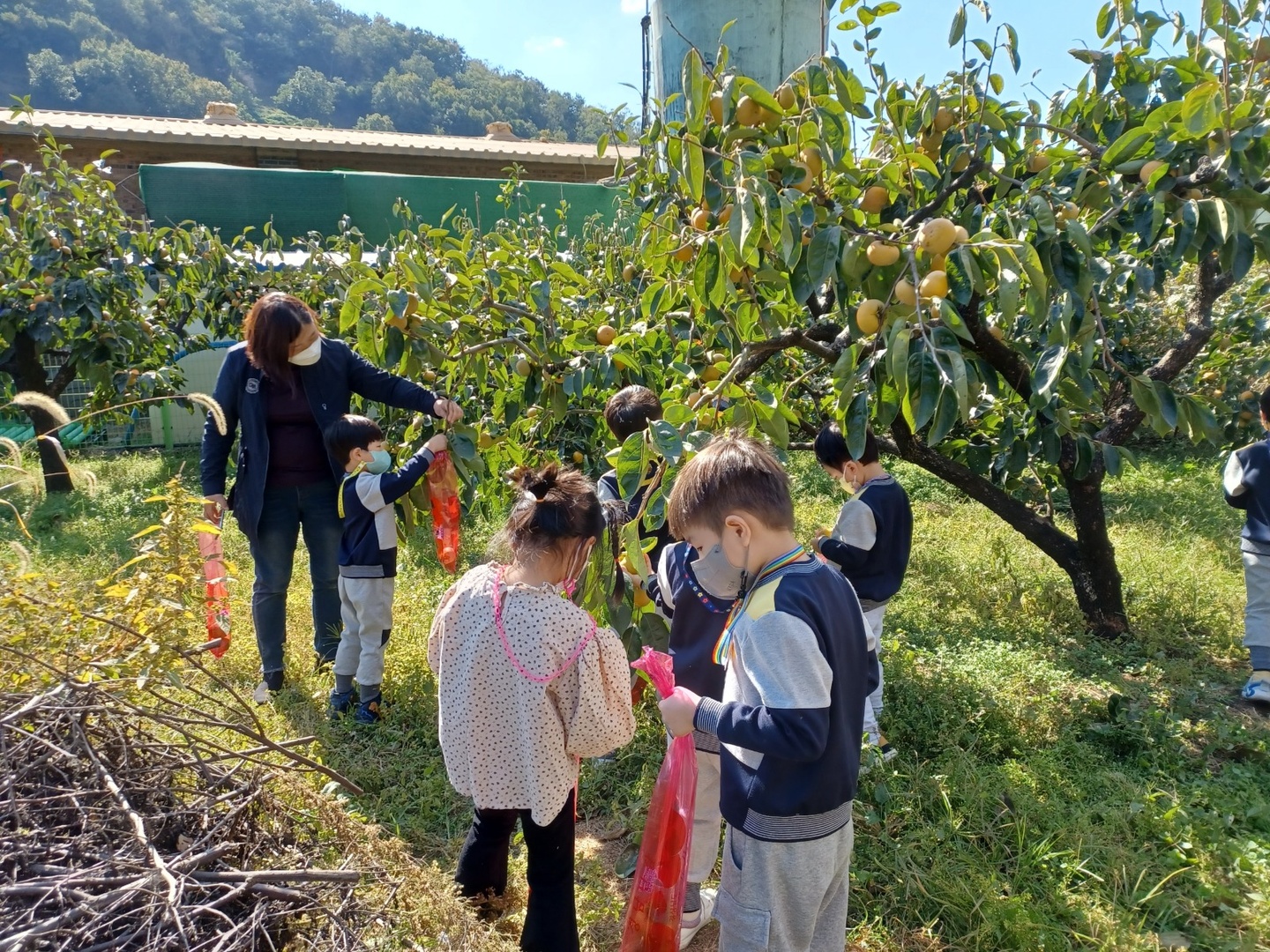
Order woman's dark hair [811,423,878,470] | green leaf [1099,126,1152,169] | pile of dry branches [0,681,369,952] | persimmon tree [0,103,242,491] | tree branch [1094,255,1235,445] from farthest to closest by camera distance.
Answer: persimmon tree [0,103,242,491]
tree branch [1094,255,1235,445]
woman's dark hair [811,423,878,470]
green leaf [1099,126,1152,169]
pile of dry branches [0,681,369,952]

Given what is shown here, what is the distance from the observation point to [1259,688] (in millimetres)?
3145

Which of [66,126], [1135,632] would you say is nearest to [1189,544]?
[1135,632]

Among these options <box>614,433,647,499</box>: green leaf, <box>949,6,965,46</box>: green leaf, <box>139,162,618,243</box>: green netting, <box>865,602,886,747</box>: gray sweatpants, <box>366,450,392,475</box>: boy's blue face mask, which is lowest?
<box>865,602,886,747</box>: gray sweatpants

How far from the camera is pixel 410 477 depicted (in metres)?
2.67

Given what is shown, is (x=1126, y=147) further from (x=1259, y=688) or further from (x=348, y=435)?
(x=348, y=435)

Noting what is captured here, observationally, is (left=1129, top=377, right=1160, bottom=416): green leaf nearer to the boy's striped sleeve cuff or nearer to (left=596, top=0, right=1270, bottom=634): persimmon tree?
(left=596, top=0, right=1270, bottom=634): persimmon tree

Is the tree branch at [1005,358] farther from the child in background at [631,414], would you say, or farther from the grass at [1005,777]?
the child in background at [631,414]

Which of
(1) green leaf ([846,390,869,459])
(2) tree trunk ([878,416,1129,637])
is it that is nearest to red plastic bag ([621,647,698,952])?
(1) green leaf ([846,390,869,459])

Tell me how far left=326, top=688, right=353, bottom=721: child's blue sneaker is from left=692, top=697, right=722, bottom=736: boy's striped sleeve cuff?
2080 mm

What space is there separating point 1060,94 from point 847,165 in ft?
4.79

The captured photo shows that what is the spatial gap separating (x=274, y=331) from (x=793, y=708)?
2243 mm

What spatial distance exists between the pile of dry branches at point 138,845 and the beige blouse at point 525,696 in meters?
0.36

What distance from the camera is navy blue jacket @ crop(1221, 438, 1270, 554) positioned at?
10.5ft

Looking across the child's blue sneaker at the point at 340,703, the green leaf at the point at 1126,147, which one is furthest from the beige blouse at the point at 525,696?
the green leaf at the point at 1126,147
